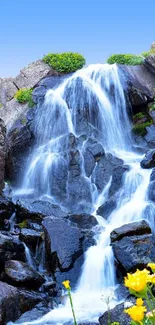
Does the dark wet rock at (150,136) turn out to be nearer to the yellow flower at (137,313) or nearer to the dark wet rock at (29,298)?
the dark wet rock at (29,298)

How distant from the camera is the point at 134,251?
8320 millimetres

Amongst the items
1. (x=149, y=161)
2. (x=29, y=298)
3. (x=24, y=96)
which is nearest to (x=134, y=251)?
(x=29, y=298)

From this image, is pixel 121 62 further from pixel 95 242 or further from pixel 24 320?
pixel 24 320

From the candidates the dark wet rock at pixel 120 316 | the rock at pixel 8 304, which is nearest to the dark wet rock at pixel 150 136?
the rock at pixel 8 304

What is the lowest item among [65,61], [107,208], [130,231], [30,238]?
[130,231]

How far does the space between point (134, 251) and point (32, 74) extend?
1202 cm

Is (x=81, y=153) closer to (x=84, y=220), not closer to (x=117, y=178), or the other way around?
(x=117, y=178)

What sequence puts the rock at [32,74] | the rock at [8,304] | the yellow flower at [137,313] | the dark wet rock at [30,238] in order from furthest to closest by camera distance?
the rock at [32,74], the dark wet rock at [30,238], the rock at [8,304], the yellow flower at [137,313]

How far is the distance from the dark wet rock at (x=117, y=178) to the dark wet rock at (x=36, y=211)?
6.37 ft

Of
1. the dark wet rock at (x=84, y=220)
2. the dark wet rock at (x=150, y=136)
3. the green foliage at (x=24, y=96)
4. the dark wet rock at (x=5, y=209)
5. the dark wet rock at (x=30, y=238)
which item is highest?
the green foliage at (x=24, y=96)

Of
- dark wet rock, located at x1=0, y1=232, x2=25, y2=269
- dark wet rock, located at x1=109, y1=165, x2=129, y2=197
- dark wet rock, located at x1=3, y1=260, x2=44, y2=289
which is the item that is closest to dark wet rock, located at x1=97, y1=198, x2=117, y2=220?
dark wet rock, located at x1=109, y1=165, x2=129, y2=197

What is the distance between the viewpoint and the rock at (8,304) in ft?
22.4

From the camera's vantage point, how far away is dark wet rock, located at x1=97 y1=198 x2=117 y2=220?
10994mm

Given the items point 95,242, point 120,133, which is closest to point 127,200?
point 95,242
